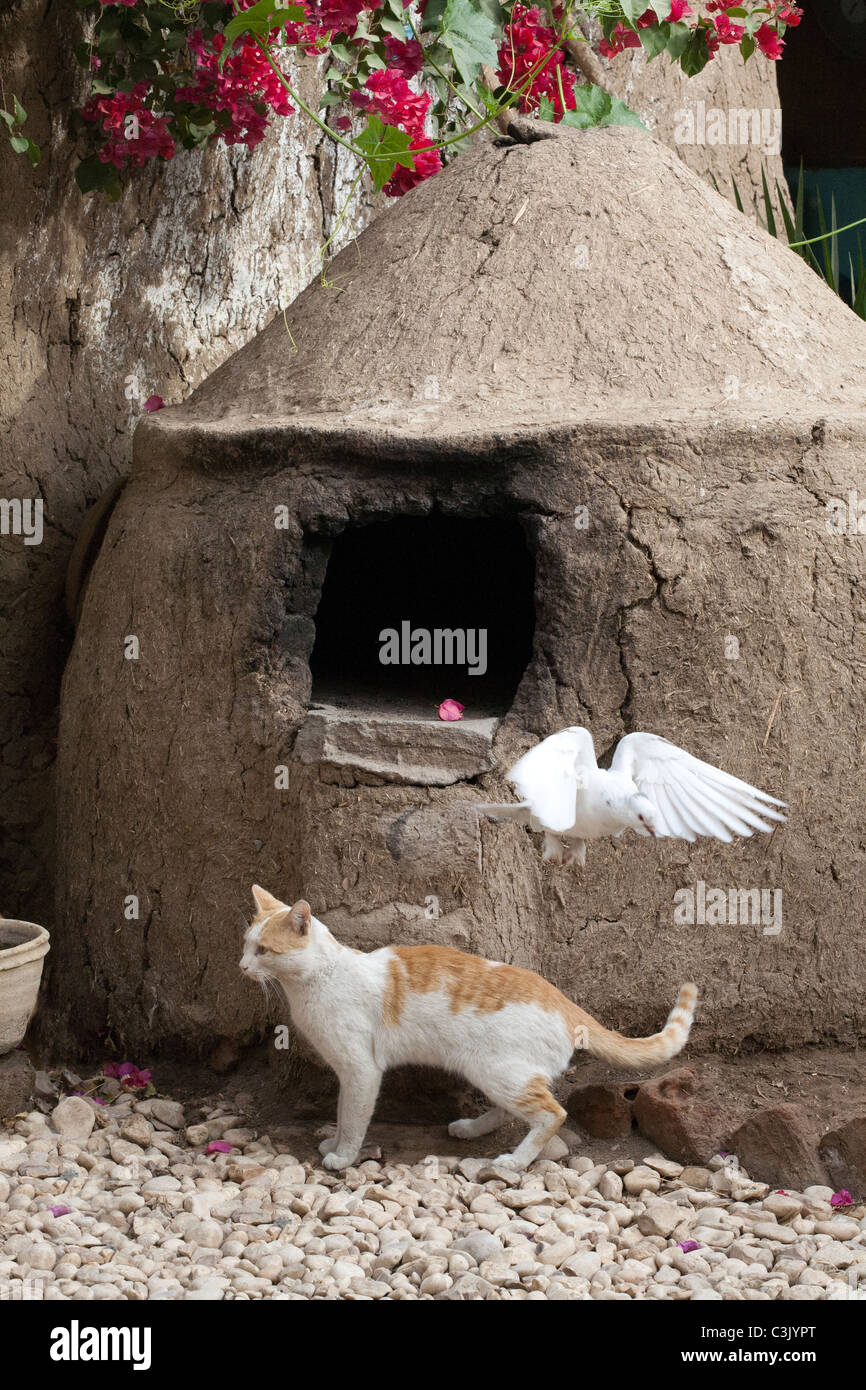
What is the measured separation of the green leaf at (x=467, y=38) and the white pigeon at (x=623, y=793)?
205cm

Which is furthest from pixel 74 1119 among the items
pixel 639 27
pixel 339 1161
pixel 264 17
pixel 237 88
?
pixel 639 27

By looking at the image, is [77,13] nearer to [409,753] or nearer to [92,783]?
[92,783]

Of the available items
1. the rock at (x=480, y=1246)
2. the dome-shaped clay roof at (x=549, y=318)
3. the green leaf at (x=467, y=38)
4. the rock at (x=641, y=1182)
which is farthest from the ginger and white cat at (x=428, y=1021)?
the green leaf at (x=467, y=38)

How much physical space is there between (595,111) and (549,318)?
3.46 ft

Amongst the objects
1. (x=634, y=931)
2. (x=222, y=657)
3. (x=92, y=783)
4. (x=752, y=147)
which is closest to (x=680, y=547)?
(x=634, y=931)

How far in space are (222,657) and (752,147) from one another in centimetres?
390

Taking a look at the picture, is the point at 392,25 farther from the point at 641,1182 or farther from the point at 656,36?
the point at 641,1182

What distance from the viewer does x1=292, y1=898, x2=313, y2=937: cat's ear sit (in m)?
3.54

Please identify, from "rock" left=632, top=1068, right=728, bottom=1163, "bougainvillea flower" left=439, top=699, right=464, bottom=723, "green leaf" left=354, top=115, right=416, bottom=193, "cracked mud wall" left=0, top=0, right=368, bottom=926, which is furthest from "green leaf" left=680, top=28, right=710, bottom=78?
"rock" left=632, top=1068, right=728, bottom=1163

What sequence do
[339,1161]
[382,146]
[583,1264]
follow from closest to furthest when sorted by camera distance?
[583,1264], [339,1161], [382,146]

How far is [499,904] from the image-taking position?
3836mm

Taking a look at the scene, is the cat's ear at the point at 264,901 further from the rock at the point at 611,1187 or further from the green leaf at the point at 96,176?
the green leaf at the point at 96,176

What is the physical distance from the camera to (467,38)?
4020 millimetres

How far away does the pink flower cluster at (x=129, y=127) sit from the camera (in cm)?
486
